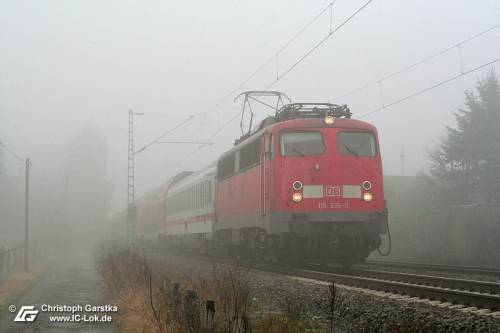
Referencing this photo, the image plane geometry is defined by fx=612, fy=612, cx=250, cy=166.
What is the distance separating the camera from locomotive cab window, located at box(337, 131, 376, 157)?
50.4 ft

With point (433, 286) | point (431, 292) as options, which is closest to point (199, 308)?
point (431, 292)

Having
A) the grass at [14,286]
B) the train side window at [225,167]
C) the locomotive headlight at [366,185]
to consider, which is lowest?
the grass at [14,286]

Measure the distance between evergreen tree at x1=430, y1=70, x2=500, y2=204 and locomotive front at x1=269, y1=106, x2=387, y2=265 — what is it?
→ 17.4 m

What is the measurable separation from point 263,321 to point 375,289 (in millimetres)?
4381

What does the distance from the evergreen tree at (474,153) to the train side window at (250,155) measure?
16635 millimetres

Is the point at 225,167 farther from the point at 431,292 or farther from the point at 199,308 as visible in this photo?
the point at 199,308

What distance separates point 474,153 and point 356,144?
61.7 ft

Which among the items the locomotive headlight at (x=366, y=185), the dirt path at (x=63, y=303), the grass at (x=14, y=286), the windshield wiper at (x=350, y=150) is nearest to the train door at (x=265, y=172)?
the windshield wiper at (x=350, y=150)

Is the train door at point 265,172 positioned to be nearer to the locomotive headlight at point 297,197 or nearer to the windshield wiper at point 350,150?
the locomotive headlight at point 297,197

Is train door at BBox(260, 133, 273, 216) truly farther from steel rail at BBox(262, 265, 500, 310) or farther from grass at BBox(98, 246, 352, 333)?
grass at BBox(98, 246, 352, 333)

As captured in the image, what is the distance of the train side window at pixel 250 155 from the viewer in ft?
54.5

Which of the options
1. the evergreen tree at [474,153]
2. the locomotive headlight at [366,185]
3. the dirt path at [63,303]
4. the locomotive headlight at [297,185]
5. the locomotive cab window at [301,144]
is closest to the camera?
the dirt path at [63,303]

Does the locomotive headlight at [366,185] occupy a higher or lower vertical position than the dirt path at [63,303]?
higher

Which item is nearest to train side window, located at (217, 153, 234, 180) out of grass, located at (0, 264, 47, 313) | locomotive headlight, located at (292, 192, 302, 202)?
locomotive headlight, located at (292, 192, 302, 202)
